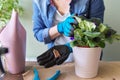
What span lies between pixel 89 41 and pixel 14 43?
0.21 meters

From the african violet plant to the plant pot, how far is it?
2 centimetres

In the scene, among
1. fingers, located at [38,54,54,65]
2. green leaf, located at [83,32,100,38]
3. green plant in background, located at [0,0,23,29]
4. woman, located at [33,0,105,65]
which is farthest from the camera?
green plant in background, located at [0,0,23,29]

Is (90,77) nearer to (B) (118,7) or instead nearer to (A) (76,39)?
(A) (76,39)

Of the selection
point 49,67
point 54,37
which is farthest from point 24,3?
point 49,67

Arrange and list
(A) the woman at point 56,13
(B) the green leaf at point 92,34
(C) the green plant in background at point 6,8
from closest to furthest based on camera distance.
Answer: (B) the green leaf at point 92,34 < (A) the woman at point 56,13 < (C) the green plant in background at point 6,8

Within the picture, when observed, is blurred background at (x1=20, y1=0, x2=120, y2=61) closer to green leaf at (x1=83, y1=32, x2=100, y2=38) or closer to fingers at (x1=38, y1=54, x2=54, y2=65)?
fingers at (x1=38, y1=54, x2=54, y2=65)

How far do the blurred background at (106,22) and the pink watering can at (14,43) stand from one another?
807mm

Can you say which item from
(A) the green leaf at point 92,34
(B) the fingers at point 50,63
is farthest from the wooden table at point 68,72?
(A) the green leaf at point 92,34

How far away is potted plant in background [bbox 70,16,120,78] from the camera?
0.56 meters

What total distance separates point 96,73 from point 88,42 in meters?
0.12

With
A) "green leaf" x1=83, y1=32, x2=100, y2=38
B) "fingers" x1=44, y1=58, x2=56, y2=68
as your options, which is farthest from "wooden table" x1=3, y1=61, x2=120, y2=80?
"green leaf" x1=83, y1=32, x2=100, y2=38

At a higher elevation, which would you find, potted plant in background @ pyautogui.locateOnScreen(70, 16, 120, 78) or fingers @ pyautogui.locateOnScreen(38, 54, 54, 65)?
potted plant in background @ pyautogui.locateOnScreen(70, 16, 120, 78)

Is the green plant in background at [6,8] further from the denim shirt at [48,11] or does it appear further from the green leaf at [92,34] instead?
the green leaf at [92,34]

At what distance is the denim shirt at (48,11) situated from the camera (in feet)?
3.05
